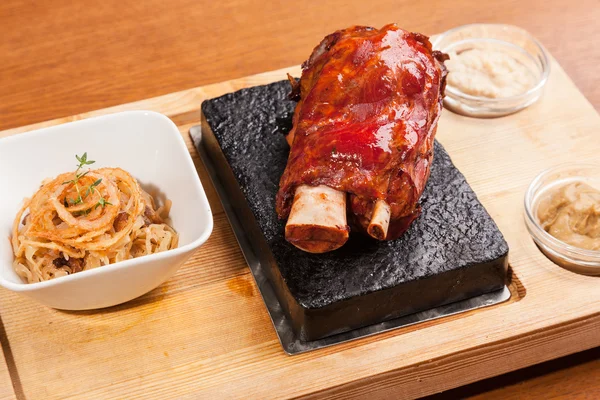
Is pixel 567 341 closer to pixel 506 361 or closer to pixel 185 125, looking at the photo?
pixel 506 361

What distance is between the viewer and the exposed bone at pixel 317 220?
2307 mm

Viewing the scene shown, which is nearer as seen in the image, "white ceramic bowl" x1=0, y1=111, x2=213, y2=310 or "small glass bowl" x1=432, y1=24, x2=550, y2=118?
"white ceramic bowl" x1=0, y1=111, x2=213, y2=310

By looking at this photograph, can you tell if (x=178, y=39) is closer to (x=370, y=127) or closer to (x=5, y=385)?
(x=370, y=127)

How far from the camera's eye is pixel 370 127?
2451mm

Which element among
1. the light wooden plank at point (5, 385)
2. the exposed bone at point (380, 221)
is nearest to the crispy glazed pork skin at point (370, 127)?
the exposed bone at point (380, 221)

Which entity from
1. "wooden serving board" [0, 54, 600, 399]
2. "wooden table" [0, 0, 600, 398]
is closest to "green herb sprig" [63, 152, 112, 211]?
"wooden serving board" [0, 54, 600, 399]

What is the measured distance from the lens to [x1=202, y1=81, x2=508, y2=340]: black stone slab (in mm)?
2486

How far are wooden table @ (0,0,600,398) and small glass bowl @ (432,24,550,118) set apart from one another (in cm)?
37

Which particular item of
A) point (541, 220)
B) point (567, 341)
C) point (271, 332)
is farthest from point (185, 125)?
point (567, 341)

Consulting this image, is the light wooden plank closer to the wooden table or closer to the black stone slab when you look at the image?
the black stone slab

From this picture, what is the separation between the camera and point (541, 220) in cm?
289

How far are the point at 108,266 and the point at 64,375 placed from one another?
1.32 feet

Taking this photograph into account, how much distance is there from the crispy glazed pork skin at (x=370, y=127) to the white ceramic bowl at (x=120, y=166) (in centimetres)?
33

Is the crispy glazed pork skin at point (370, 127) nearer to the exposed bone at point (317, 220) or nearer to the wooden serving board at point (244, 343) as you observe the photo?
the exposed bone at point (317, 220)
